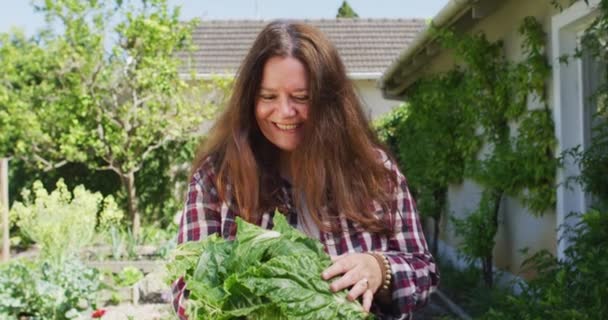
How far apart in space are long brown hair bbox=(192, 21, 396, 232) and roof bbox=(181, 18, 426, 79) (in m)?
17.8

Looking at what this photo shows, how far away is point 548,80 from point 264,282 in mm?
5340

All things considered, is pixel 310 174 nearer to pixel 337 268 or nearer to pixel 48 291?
pixel 337 268

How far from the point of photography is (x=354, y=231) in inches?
81.3

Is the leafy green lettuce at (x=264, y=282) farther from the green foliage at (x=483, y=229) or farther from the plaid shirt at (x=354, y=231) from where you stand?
the green foliage at (x=483, y=229)

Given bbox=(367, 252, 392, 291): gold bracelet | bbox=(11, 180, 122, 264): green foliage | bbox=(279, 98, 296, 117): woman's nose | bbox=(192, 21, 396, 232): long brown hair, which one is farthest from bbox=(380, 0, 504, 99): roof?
bbox=(367, 252, 392, 291): gold bracelet

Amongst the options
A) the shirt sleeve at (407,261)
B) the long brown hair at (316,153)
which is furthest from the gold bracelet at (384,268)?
the long brown hair at (316,153)

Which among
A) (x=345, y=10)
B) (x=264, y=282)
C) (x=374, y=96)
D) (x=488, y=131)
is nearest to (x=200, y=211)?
(x=264, y=282)

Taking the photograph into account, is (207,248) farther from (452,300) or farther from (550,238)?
(452,300)

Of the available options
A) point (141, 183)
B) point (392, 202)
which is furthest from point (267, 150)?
point (141, 183)

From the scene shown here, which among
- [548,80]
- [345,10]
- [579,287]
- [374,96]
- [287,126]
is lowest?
[579,287]

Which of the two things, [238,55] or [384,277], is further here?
[238,55]

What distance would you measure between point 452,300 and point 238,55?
46.2 feet

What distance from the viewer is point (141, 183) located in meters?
16.1

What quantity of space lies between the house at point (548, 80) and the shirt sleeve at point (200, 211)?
10.4 feet
